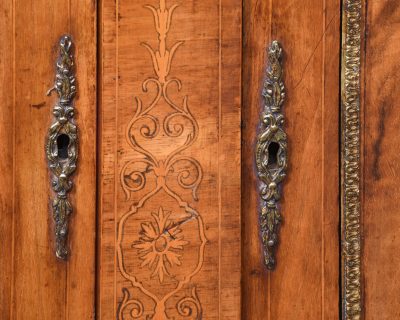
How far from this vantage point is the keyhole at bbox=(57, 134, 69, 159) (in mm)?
927

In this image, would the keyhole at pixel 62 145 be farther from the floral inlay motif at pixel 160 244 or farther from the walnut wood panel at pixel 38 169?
the floral inlay motif at pixel 160 244

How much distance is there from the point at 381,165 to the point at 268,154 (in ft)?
0.52

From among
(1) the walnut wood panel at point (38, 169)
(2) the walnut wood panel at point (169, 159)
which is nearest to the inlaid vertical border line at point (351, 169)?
(2) the walnut wood panel at point (169, 159)

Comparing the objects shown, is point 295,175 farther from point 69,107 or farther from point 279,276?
point 69,107

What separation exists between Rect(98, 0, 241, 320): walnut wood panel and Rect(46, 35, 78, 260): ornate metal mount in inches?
1.7

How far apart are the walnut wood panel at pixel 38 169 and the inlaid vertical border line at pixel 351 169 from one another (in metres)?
0.35

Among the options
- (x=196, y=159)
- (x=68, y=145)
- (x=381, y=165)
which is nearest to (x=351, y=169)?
(x=381, y=165)

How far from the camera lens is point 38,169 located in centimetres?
92

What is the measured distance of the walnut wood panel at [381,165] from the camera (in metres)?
0.93

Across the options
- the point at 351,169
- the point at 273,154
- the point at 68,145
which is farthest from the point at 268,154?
the point at 68,145

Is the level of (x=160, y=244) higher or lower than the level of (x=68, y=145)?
lower

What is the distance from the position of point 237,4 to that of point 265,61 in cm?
9

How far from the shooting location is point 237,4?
0.92 meters

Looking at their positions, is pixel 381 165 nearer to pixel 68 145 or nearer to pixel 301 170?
pixel 301 170
